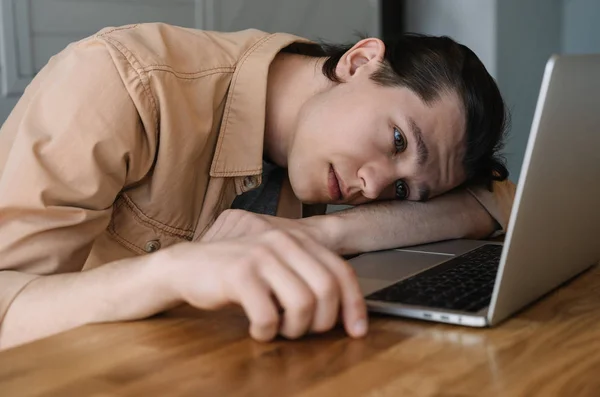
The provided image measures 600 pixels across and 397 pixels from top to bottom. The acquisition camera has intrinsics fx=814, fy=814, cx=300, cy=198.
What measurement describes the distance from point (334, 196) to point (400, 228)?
138mm

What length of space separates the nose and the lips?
0.06 metres

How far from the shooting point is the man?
1.00m

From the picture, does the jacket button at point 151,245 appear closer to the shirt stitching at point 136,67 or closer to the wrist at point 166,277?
the shirt stitching at point 136,67

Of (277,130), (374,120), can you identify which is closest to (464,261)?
(374,120)

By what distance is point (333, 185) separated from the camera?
1.31 meters

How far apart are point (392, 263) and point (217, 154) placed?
0.37 metres

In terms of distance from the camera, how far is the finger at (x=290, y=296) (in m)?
0.68

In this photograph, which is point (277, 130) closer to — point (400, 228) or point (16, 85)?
point (400, 228)

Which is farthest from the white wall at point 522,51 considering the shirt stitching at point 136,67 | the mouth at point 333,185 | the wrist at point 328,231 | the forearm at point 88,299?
the forearm at point 88,299

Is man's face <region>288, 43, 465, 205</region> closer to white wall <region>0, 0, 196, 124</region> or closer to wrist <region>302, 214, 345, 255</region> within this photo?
wrist <region>302, 214, 345, 255</region>

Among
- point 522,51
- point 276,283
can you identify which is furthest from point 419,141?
point 522,51

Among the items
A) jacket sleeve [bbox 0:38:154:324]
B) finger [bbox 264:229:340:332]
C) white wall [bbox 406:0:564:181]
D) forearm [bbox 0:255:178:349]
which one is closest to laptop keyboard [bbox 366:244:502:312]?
finger [bbox 264:229:340:332]

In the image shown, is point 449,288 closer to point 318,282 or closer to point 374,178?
point 318,282

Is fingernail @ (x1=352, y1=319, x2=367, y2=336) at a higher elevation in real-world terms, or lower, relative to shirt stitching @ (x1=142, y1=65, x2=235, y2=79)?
lower
